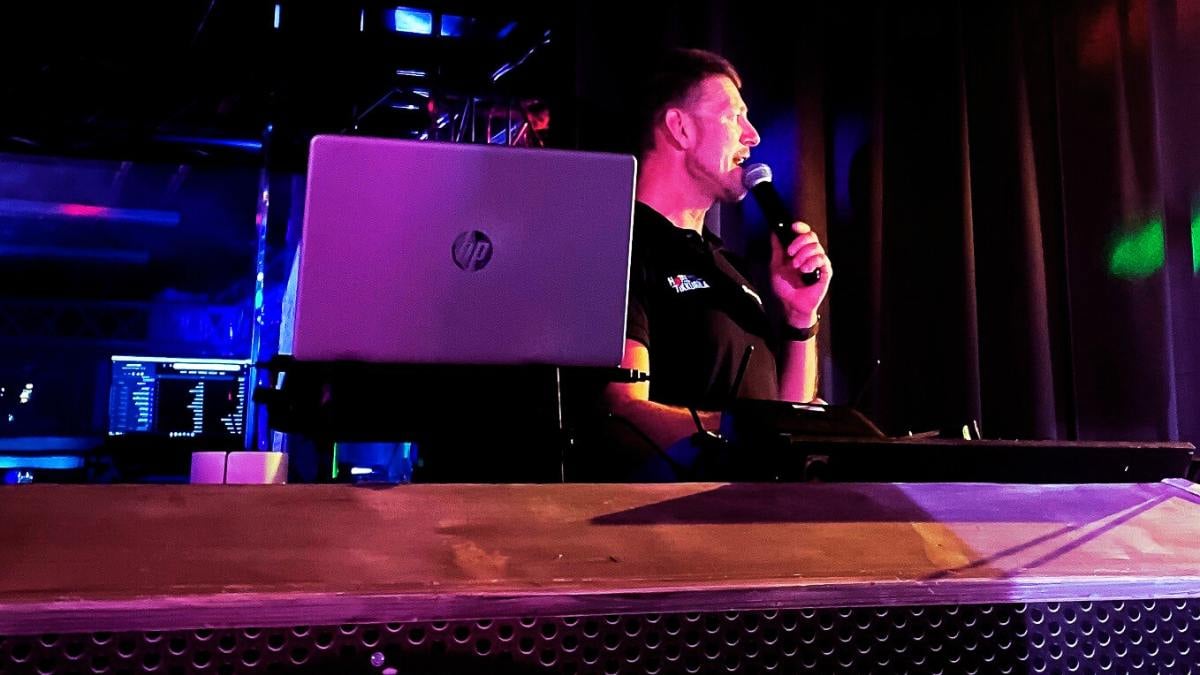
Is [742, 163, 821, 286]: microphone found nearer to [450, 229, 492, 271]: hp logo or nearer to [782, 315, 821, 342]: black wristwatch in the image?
[782, 315, 821, 342]: black wristwatch

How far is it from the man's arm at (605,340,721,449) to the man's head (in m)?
0.57

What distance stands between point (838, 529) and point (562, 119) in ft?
7.33

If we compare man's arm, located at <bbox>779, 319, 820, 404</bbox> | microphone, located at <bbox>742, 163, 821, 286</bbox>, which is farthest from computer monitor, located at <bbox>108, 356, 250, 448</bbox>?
microphone, located at <bbox>742, 163, 821, 286</bbox>

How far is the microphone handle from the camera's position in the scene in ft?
4.90

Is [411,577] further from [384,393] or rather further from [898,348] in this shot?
[898,348]

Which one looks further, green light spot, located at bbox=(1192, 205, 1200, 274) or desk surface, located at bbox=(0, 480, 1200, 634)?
green light spot, located at bbox=(1192, 205, 1200, 274)

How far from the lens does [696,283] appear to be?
70.9 inches

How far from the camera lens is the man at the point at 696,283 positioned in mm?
1561

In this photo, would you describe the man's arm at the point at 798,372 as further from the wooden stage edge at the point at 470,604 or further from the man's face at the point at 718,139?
the wooden stage edge at the point at 470,604

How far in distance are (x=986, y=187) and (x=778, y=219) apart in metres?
1.33

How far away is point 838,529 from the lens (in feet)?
2.52

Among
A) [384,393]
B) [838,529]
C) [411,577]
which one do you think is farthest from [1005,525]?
[384,393]

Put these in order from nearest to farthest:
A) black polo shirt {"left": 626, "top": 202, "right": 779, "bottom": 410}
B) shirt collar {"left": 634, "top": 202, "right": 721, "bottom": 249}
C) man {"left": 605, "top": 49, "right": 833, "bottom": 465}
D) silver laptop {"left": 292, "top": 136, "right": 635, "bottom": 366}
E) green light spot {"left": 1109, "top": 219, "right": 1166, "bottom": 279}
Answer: silver laptop {"left": 292, "top": 136, "right": 635, "bottom": 366} → man {"left": 605, "top": 49, "right": 833, "bottom": 465} → black polo shirt {"left": 626, "top": 202, "right": 779, "bottom": 410} → shirt collar {"left": 634, "top": 202, "right": 721, "bottom": 249} → green light spot {"left": 1109, "top": 219, "right": 1166, "bottom": 279}

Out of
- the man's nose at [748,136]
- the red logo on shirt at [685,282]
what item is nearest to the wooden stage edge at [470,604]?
the red logo on shirt at [685,282]
